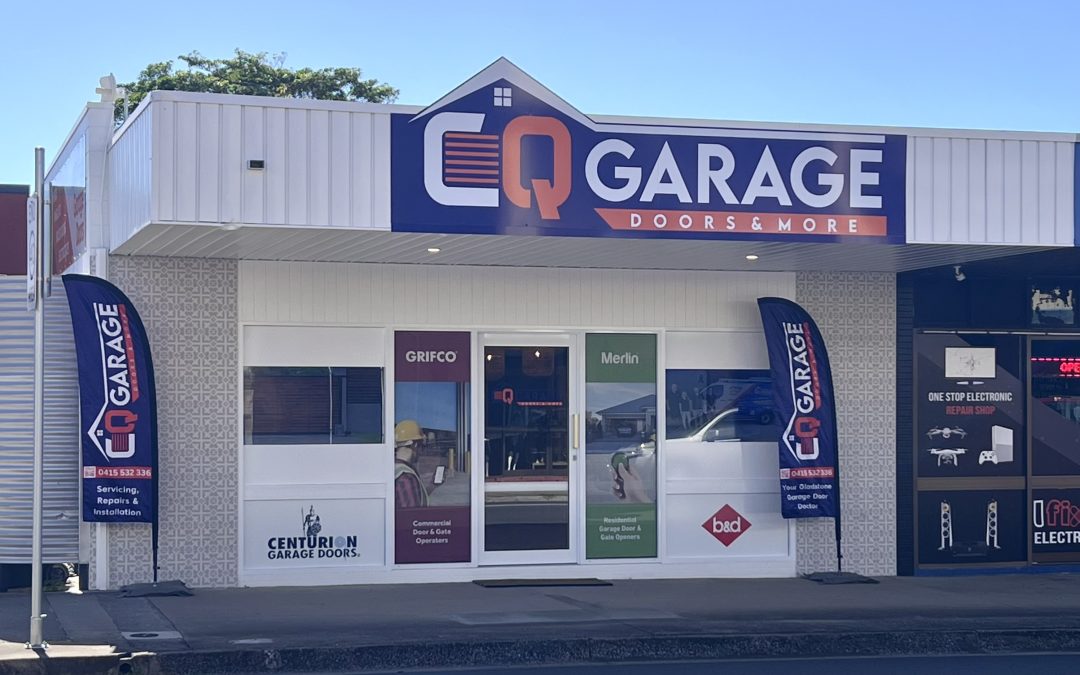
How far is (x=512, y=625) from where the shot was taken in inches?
404

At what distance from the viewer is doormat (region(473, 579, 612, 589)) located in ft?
41.1

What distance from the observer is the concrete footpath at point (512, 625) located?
913 cm

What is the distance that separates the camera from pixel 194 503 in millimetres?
12016

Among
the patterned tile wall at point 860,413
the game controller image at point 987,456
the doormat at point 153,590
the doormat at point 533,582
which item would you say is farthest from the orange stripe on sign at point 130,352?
the game controller image at point 987,456

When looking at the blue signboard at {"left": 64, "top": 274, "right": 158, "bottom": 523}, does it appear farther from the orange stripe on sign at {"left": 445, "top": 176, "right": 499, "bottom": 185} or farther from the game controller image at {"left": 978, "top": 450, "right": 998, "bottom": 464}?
the game controller image at {"left": 978, "top": 450, "right": 998, "bottom": 464}

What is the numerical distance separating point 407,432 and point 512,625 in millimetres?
2936

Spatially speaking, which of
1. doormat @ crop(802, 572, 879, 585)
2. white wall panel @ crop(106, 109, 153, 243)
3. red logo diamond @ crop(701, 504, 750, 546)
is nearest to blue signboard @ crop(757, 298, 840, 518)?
red logo diamond @ crop(701, 504, 750, 546)

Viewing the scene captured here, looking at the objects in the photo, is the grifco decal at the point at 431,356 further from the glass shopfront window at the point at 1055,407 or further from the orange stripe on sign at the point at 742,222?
the glass shopfront window at the point at 1055,407

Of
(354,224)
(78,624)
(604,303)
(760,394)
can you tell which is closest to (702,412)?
(760,394)

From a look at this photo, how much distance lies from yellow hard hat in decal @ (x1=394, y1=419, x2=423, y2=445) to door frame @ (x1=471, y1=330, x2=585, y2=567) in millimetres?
534

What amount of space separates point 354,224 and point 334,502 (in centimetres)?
313

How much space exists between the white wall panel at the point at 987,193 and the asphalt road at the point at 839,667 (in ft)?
11.3

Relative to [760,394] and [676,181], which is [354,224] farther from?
[760,394]

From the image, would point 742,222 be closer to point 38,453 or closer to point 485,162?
point 485,162
